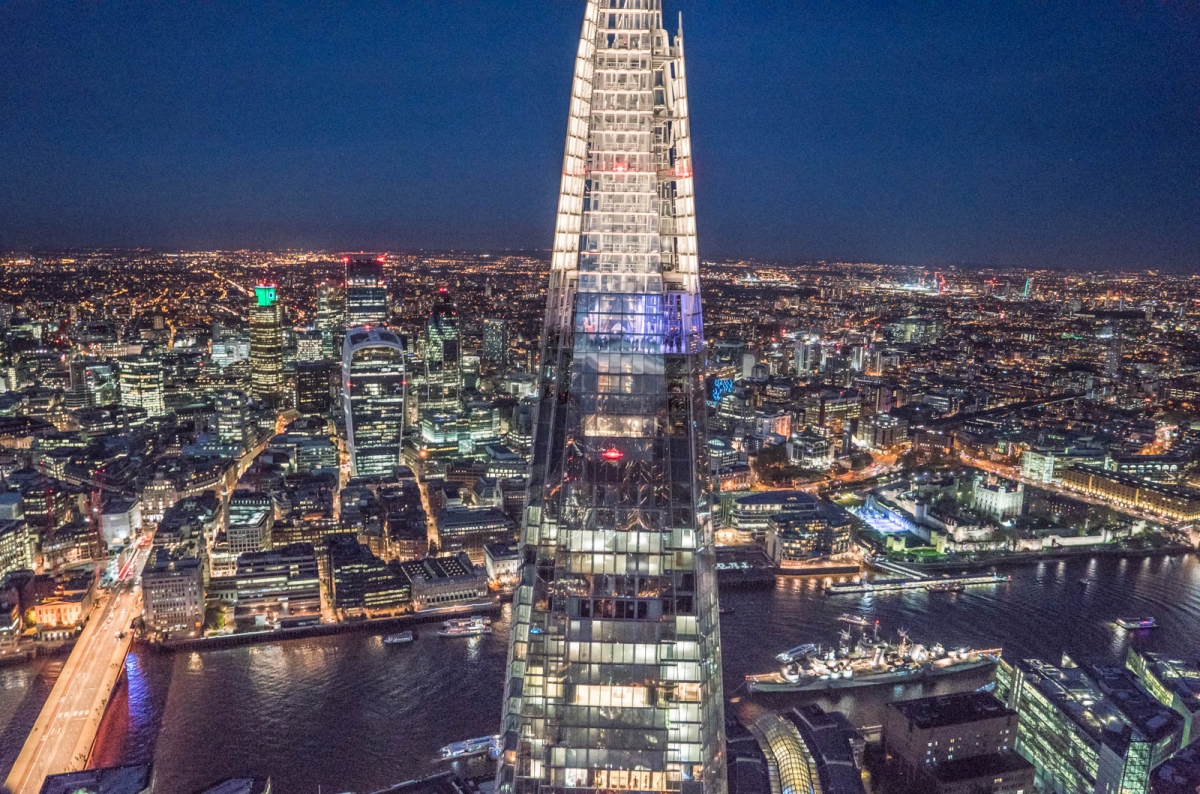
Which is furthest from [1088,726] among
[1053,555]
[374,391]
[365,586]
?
[374,391]

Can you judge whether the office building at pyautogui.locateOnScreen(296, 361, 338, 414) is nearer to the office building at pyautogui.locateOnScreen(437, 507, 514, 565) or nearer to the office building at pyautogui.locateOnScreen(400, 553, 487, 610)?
the office building at pyautogui.locateOnScreen(437, 507, 514, 565)

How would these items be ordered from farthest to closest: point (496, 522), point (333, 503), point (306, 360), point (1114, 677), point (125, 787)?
point (306, 360)
point (333, 503)
point (496, 522)
point (1114, 677)
point (125, 787)

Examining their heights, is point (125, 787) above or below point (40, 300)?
below

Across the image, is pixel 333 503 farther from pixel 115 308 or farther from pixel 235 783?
pixel 115 308

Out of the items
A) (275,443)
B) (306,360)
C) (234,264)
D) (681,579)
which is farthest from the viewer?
(234,264)

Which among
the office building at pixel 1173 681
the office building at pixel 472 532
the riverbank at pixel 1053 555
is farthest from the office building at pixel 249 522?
the office building at pixel 1173 681

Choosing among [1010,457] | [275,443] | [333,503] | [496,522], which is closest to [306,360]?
[275,443]

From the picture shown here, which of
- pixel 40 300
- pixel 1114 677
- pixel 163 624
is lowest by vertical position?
pixel 163 624
